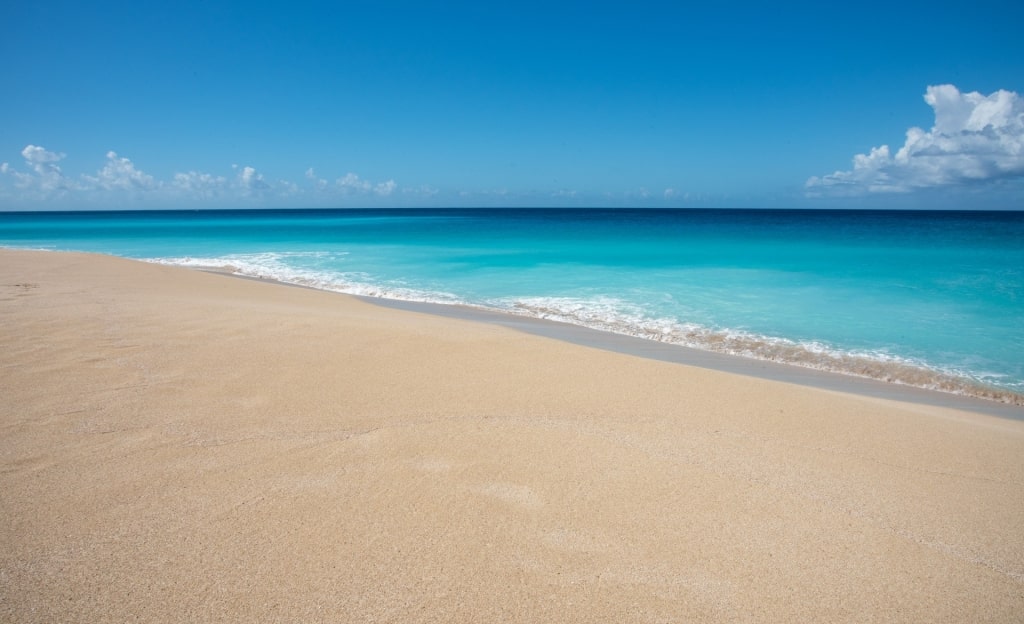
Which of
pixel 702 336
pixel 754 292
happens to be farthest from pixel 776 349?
pixel 754 292

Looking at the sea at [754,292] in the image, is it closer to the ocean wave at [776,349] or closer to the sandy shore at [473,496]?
the ocean wave at [776,349]

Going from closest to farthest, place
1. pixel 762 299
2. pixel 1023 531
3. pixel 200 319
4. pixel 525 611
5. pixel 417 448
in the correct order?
1. pixel 525 611
2. pixel 1023 531
3. pixel 417 448
4. pixel 200 319
5. pixel 762 299

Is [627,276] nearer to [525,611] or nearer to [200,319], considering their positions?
[200,319]

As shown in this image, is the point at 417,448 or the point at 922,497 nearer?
the point at 922,497

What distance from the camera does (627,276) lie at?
17281 millimetres

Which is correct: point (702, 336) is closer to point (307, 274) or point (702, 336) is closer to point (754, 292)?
point (754, 292)

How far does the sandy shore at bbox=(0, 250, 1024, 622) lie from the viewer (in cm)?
204

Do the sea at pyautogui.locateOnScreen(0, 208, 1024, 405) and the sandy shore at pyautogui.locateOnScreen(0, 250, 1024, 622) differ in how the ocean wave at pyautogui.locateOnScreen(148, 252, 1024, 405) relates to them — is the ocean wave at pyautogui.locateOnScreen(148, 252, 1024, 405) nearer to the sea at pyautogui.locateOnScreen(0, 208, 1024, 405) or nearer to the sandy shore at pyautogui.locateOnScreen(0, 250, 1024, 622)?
the sea at pyautogui.locateOnScreen(0, 208, 1024, 405)

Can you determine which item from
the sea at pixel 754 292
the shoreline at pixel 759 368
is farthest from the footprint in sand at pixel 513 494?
the sea at pixel 754 292

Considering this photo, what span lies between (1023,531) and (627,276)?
48.5ft

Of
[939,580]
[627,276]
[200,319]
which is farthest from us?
[627,276]

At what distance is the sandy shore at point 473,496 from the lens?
204 cm

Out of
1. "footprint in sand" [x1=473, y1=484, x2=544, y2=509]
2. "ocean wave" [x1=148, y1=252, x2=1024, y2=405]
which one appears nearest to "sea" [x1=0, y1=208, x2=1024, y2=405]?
"ocean wave" [x1=148, y1=252, x2=1024, y2=405]

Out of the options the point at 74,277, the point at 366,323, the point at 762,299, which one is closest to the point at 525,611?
the point at 366,323
